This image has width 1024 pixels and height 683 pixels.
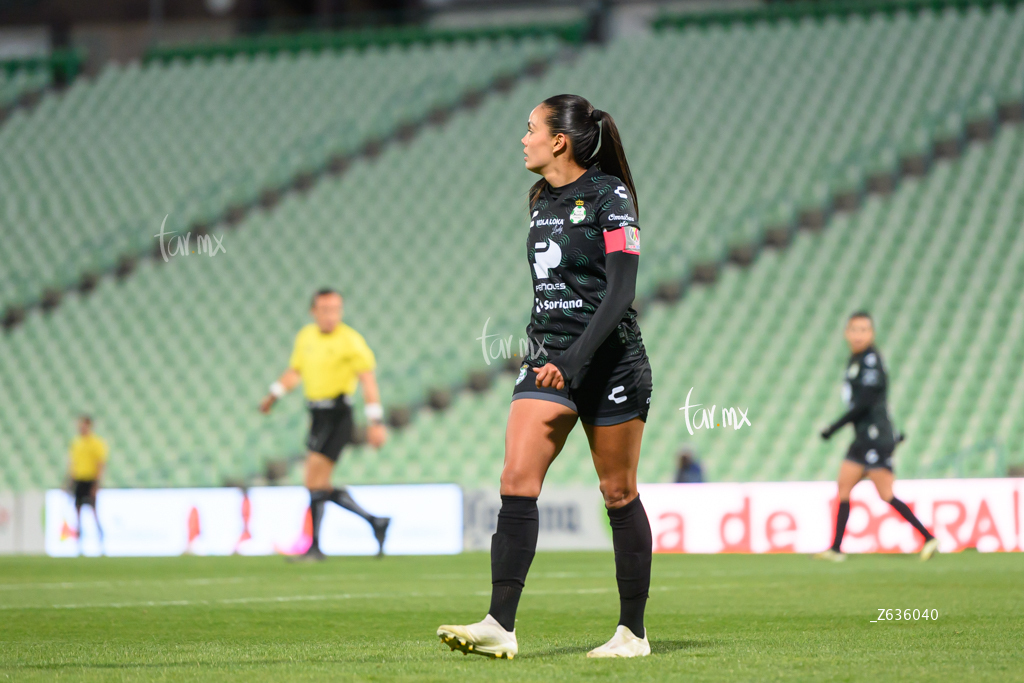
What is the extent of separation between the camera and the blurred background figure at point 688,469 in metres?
14.0

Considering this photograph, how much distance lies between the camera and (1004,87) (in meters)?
18.8

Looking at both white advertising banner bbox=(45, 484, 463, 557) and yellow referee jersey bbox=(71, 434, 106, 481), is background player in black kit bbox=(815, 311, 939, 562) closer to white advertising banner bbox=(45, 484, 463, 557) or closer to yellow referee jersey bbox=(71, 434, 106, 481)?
white advertising banner bbox=(45, 484, 463, 557)

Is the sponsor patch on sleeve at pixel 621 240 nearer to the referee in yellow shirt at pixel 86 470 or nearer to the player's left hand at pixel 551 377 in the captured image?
the player's left hand at pixel 551 377

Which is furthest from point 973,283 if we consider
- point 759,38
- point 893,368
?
point 759,38

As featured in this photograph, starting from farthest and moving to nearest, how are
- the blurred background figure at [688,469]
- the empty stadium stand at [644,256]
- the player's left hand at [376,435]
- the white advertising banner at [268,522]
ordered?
the empty stadium stand at [644,256]
the blurred background figure at [688,469]
the white advertising banner at [268,522]
the player's left hand at [376,435]

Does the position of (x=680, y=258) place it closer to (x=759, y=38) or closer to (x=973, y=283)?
(x=973, y=283)

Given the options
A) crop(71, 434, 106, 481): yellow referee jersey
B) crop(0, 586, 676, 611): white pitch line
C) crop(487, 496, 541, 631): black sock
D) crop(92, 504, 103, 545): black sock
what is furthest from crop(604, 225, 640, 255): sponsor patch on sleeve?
crop(71, 434, 106, 481): yellow referee jersey

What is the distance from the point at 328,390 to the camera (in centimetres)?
1038

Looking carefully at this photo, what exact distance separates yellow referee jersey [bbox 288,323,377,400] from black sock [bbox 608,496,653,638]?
6131mm

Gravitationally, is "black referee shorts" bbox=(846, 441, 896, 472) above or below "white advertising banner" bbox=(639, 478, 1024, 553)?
above

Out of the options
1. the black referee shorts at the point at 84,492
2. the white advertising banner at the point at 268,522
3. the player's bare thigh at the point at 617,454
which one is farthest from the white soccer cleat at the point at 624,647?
the black referee shorts at the point at 84,492

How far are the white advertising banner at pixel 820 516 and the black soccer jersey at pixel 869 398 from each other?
82.2 inches

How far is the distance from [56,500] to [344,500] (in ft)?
19.3

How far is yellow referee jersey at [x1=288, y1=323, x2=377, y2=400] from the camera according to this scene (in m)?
10.4
